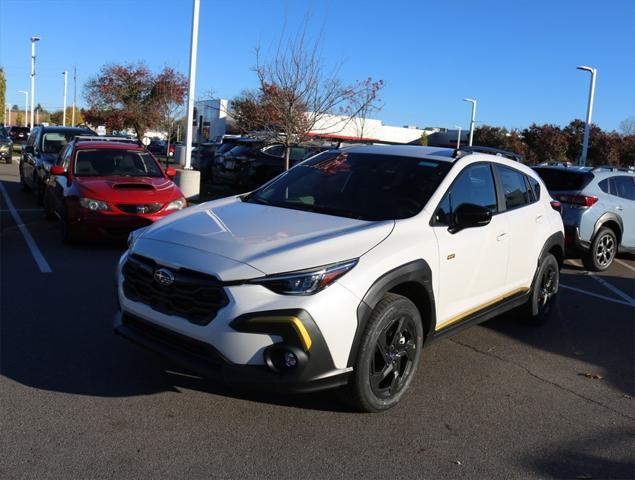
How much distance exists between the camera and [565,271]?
31.8 feet

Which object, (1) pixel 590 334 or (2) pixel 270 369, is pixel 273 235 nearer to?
(2) pixel 270 369

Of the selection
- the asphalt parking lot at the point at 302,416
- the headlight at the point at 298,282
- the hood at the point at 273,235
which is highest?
the hood at the point at 273,235

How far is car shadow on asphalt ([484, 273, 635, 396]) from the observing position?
207 inches

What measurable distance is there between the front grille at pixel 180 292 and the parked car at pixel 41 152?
9563 millimetres

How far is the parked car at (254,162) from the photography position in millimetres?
16484

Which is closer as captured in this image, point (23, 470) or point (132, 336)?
point (23, 470)

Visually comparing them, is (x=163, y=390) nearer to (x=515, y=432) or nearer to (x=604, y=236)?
(x=515, y=432)

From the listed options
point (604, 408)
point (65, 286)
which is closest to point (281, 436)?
point (604, 408)

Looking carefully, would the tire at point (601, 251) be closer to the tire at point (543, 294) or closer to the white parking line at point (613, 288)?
the white parking line at point (613, 288)

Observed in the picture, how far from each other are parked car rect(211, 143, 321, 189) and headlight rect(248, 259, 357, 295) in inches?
496

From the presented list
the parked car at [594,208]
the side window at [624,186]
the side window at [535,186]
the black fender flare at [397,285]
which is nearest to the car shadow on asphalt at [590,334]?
the side window at [535,186]

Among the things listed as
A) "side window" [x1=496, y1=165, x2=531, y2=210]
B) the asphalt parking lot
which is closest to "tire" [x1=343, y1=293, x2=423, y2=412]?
the asphalt parking lot

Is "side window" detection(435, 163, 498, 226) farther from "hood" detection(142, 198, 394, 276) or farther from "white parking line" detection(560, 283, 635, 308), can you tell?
"white parking line" detection(560, 283, 635, 308)

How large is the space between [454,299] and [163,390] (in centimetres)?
220
